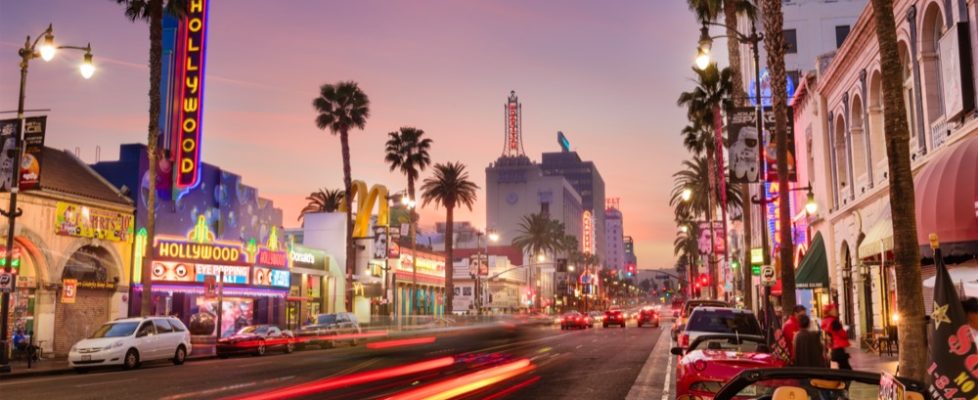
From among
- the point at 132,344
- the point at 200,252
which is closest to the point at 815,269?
the point at 132,344

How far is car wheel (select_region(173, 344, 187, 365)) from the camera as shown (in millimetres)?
28281

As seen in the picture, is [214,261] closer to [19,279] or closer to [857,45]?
[19,279]

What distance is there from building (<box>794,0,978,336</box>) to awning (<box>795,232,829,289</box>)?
0.16 m

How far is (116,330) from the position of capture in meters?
26.4

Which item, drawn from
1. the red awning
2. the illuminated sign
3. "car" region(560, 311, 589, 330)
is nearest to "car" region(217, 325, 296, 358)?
the illuminated sign

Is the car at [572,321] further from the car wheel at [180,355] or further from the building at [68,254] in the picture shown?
the car wheel at [180,355]

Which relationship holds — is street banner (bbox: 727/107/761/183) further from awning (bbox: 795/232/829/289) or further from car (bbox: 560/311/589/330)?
car (bbox: 560/311/589/330)

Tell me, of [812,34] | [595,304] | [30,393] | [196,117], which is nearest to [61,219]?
[196,117]

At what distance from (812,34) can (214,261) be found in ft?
160

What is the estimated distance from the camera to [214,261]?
41875 millimetres

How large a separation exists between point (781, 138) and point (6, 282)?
76.6ft

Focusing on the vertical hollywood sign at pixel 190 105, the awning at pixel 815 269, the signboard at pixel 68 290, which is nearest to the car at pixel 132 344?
the signboard at pixel 68 290

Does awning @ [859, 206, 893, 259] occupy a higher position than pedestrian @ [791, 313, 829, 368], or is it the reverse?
awning @ [859, 206, 893, 259]

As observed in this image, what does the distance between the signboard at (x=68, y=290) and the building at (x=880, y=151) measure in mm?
28689
